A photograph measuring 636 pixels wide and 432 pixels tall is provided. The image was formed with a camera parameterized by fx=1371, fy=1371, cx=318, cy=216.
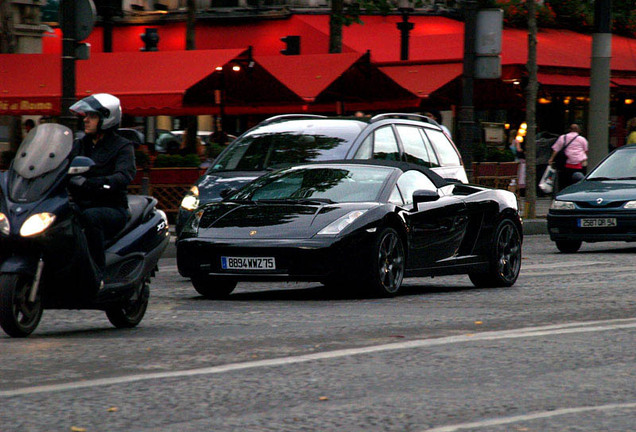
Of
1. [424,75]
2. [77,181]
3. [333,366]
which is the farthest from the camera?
[424,75]

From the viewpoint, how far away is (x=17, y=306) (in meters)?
8.70

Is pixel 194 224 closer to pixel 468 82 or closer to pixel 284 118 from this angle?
pixel 284 118

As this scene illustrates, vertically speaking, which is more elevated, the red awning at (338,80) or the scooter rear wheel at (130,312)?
the red awning at (338,80)

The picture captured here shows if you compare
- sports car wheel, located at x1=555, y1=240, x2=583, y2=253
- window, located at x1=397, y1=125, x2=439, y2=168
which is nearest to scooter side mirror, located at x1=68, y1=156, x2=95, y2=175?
window, located at x1=397, y1=125, x2=439, y2=168

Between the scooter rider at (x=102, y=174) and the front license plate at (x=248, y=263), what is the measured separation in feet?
7.84

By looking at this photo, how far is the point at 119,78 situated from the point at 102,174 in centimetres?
1621

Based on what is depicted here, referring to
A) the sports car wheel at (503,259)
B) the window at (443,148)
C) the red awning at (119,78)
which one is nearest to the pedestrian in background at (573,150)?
the red awning at (119,78)

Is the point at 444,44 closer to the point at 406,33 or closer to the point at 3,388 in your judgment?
the point at 406,33

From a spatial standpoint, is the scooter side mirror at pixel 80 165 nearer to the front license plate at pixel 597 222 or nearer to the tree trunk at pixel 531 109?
the front license plate at pixel 597 222

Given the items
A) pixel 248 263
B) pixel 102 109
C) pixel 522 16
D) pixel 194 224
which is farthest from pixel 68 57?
pixel 522 16

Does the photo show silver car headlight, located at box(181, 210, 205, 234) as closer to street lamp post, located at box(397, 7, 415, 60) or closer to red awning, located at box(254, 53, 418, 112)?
red awning, located at box(254, 53, 418, 112)

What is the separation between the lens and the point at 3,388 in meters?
6.86

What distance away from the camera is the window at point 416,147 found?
1644 centimetres

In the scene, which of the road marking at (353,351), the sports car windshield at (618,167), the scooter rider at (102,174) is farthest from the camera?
the sports car windshield at (618,167)
